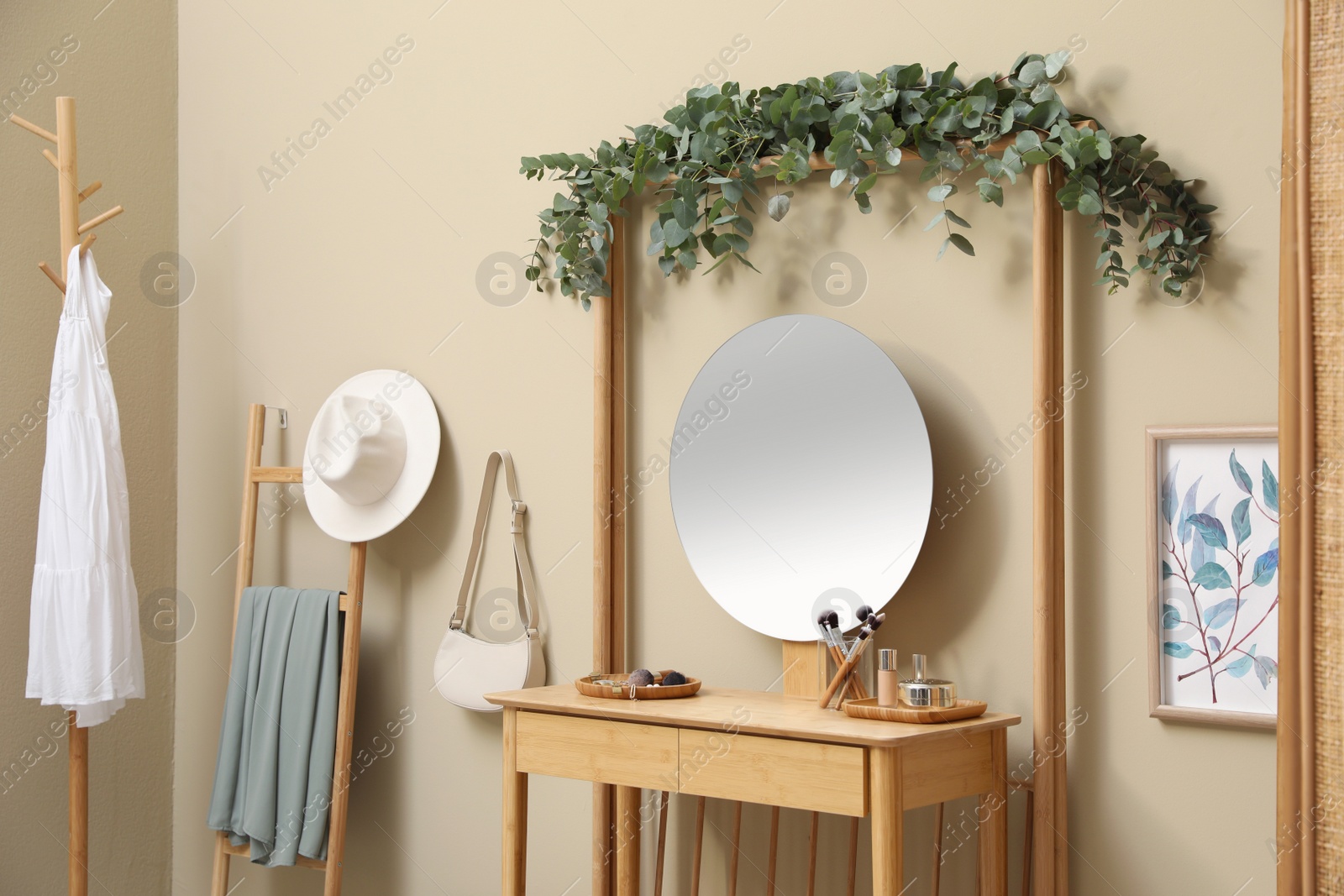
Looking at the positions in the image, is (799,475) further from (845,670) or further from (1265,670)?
(1265,670)

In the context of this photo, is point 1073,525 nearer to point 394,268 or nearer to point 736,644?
point 736,644

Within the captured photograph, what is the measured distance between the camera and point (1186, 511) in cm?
175

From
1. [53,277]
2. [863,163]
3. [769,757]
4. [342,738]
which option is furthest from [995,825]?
[53,277]

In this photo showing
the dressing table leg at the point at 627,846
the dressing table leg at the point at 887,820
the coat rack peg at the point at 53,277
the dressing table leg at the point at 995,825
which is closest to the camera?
the dressing table leg at the point at 887,820

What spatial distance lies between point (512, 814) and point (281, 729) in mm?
828

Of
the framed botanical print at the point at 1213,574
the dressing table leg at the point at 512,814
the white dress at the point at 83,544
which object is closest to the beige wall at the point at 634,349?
the framed botanical print at the point at 1213,574

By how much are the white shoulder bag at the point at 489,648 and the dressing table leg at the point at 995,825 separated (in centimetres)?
97

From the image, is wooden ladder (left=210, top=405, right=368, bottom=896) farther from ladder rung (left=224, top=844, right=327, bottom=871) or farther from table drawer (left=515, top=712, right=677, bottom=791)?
table drawer (left=515, top=712, right=677, bottom=791)

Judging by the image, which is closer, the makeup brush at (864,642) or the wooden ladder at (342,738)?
the makeup brush at (864,642)

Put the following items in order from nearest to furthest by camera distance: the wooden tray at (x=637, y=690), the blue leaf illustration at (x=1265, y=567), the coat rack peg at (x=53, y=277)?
the blue leaf illustration at (x=1265, y=567) → the wooden tray at (x=637, y=690) → the coat rack peg at (x=53, y=277)

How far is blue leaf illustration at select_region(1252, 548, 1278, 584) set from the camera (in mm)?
1673

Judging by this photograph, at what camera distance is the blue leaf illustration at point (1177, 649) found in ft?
5.71

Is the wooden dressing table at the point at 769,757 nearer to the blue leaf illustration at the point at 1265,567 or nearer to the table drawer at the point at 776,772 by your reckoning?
the table drawer at the point at 776,772

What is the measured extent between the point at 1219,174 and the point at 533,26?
149cm
